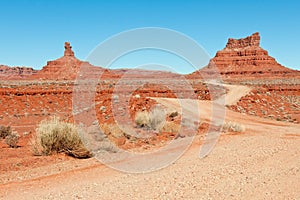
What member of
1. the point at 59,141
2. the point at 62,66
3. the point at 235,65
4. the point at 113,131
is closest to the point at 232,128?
the point at 113,131

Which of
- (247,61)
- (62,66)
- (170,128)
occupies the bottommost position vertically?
(170,128)

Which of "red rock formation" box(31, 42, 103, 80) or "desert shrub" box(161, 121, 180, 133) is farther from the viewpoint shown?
"red rock formation" box(31, 42, 103, 80)

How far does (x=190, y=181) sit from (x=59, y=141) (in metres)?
4.47

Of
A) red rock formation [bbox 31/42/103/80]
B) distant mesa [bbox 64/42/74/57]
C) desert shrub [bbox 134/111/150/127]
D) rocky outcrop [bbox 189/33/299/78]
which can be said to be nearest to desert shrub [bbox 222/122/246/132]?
desert shrub [bbox 134/111/150/127]

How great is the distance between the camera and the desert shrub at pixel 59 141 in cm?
917

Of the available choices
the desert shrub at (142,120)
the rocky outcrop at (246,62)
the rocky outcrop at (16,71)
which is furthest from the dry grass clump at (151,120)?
the rocky outcrop at (16,71)

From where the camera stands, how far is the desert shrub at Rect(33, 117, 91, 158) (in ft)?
30.1

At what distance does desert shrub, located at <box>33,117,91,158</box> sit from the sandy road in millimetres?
758

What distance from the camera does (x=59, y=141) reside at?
368 inches

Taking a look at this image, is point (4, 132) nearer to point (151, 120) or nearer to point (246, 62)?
point (151, 120)

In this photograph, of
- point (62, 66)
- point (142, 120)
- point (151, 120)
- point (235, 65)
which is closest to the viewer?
point (151, 120)

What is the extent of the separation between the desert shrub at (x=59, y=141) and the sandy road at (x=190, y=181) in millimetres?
758

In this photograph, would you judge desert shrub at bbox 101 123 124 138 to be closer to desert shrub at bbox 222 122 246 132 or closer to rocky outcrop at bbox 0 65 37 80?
desert shrub at bbox 222 122 246 132

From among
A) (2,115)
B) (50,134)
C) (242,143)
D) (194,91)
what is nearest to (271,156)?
(242,143)
